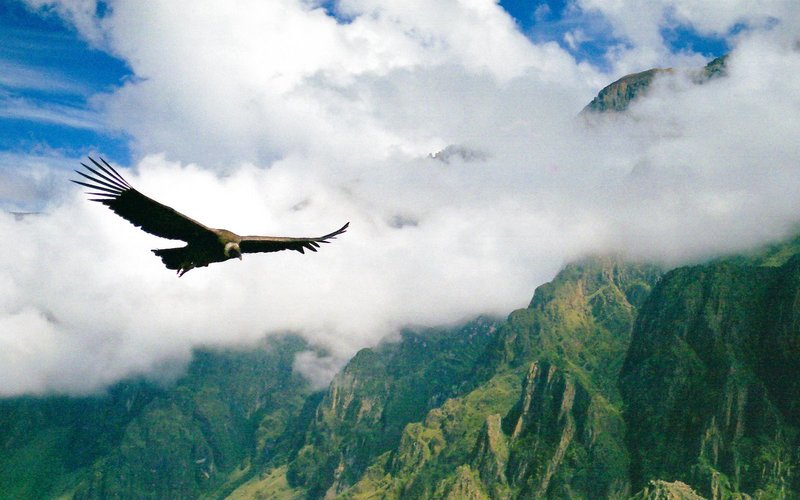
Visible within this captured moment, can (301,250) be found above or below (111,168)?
below

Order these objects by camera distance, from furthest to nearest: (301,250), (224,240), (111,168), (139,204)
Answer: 1. (301,250)
2. (224,240)
3. (139,204)
4. (111,168)

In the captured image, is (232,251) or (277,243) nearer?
(232,251)

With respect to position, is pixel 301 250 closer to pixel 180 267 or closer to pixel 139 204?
pixel 180 267

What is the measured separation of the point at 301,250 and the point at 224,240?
15.0 ft

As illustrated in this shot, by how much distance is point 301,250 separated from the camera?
95.2 ft

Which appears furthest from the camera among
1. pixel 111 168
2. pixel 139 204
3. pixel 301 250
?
pixel 301 250

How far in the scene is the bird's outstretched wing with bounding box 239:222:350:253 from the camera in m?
27.1

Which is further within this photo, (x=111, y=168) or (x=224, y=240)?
(x=224, y=240)

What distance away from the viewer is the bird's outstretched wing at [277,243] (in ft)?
88.9

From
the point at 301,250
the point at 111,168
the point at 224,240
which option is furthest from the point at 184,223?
the point at 301,250

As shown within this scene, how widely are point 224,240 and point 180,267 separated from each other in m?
2.03

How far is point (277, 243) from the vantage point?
27.9 meters

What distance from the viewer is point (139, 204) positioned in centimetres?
2331

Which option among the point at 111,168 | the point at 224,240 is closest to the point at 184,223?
the point at 224,240
